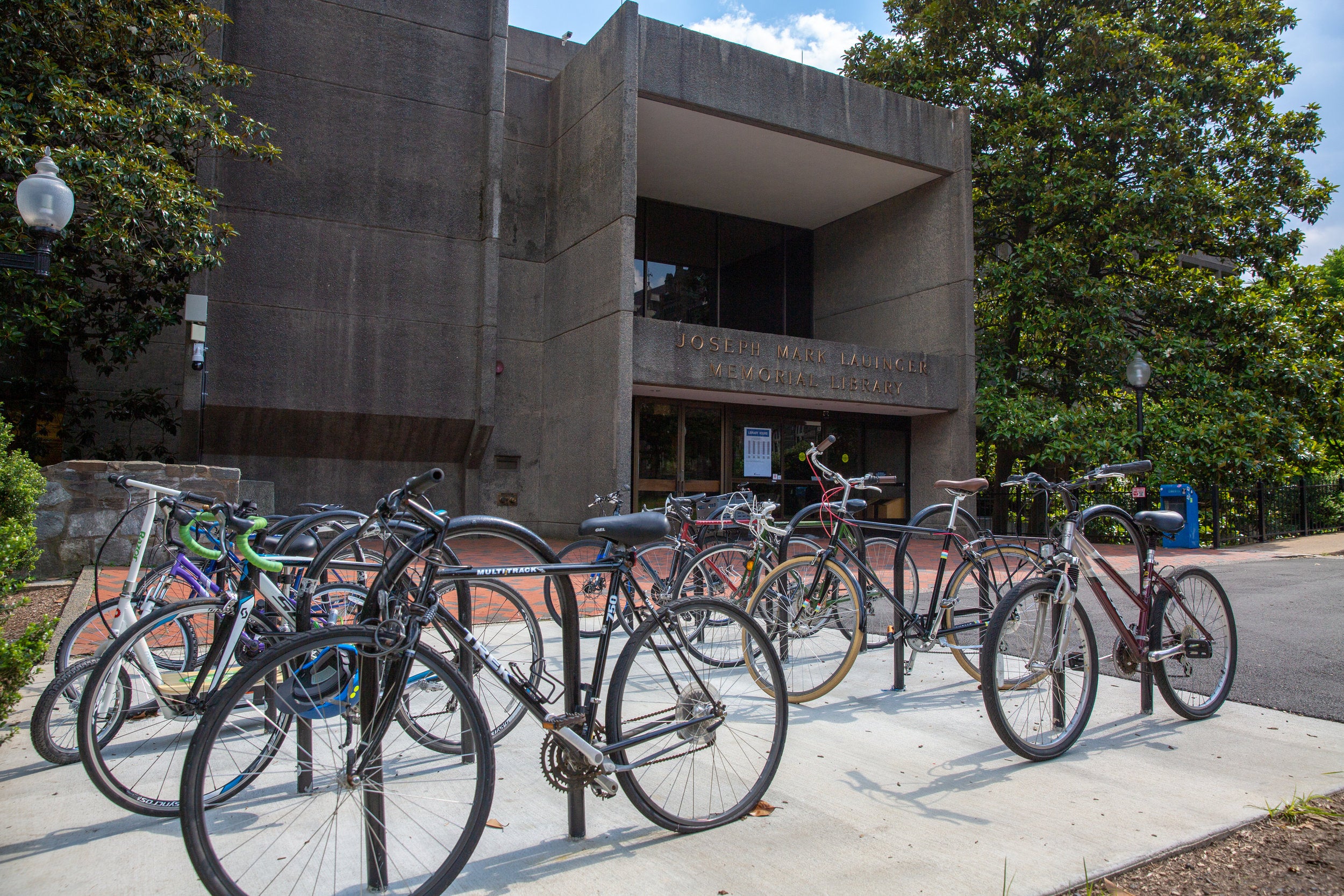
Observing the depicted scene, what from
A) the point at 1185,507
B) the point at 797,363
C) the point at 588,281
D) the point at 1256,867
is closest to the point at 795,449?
the point at 797,363

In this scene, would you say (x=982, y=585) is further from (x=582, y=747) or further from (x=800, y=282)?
(x=800, y=282)

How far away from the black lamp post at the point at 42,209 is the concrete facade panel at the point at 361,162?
5567mm

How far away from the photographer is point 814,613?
14.6 ft

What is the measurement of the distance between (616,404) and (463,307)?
10.3ft

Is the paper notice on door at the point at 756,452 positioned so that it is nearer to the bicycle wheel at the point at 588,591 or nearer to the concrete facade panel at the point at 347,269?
the concrete facade panel at the point at 347,269

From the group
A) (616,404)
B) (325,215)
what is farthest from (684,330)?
(325,215)

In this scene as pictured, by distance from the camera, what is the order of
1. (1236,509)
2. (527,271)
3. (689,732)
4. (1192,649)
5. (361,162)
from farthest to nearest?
(1236,509) < (527,271) < (361,162) < (1192,649) < (689,732)

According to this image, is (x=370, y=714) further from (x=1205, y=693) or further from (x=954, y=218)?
(x=954, y=218)

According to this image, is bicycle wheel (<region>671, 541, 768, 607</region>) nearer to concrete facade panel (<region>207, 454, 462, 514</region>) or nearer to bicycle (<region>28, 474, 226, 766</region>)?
bicycle (<region>28, 474, 226, 766</region>)

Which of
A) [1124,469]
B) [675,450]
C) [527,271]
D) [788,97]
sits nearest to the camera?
[1124,469]

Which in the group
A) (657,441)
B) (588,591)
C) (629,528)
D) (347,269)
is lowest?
(588,591)

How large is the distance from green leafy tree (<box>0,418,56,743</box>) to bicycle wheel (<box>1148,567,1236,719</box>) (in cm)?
459

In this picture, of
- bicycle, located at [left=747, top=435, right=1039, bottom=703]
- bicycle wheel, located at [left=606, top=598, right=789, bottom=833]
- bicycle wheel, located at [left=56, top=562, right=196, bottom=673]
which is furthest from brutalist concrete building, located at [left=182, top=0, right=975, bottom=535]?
bicycle wheel, located at [left=606, top=598, right=789, bottom=833]

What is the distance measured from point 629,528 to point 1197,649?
3127 mm
